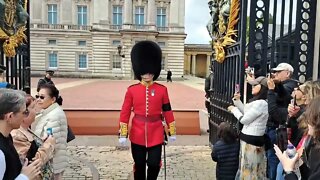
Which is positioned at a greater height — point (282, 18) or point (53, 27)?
point (53, 27)

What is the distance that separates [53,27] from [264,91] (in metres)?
46.7

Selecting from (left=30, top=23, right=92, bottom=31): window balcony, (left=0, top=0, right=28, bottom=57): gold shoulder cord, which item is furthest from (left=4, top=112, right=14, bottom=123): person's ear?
(left=30, top=23, right=92, bottom=31): window balcony

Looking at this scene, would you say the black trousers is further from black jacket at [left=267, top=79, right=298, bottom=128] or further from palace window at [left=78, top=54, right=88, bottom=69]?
palace window at [left=78, top=54, right=88, bottom=69]

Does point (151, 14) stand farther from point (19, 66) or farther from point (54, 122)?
point (54, 122)

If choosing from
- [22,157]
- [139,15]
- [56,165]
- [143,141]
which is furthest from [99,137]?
[139,15]

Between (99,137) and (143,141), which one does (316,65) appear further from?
(99,137)

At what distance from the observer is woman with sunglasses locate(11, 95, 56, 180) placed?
2.82 meters

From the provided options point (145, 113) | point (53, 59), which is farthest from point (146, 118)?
point (53, 59)

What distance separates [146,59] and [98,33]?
42.5 m

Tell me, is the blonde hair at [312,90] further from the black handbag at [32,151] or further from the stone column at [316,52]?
the stone column at [316,52]

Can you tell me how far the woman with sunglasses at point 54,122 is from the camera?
4055mm

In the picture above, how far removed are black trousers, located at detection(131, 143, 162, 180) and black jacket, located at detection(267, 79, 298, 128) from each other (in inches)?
62.1

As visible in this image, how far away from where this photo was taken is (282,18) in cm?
593

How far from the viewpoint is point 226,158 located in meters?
4.71
